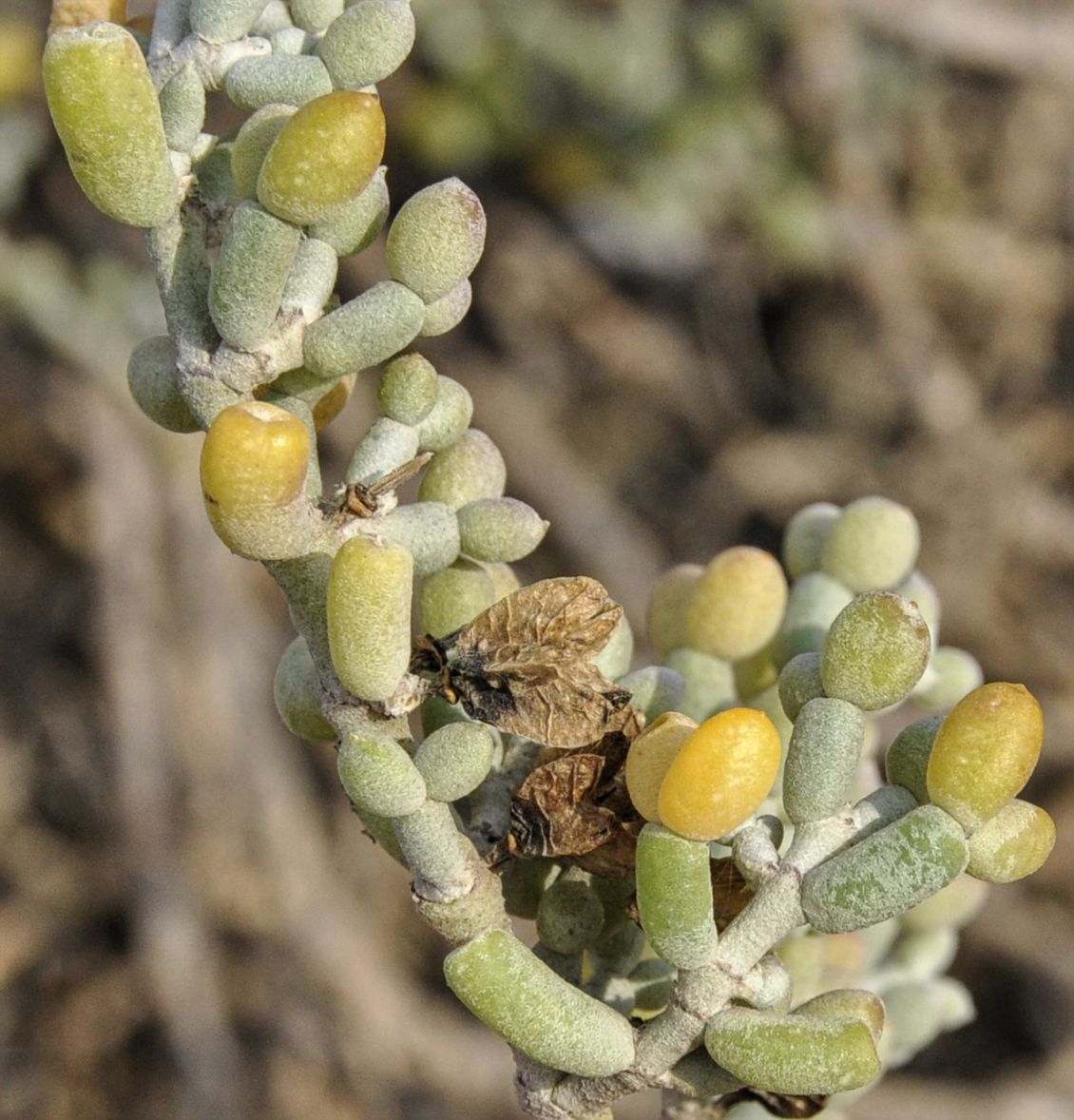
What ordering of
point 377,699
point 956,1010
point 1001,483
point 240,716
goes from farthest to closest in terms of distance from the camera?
point 1001,483 < point 240,716 < point 956,1010 < point 377,699

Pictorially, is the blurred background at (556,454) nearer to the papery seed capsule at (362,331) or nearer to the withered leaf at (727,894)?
the withered leaf at (727,894)

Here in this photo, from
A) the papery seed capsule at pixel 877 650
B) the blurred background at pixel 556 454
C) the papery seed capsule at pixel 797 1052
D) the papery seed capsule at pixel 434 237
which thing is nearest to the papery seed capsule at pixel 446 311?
the papery seed capsule at pixel 434 237

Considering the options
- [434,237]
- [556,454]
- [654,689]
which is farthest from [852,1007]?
[556,454]

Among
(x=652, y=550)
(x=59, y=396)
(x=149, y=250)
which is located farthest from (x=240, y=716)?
(x=149, y=250)

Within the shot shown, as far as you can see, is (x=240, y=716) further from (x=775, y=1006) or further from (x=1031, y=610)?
(x=775, y=1006)

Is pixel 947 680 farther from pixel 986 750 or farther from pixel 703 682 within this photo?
pixel 986 750

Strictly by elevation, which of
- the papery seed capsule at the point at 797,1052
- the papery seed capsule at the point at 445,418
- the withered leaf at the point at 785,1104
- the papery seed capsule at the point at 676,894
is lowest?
the withered leaf at the point at 785,1104
